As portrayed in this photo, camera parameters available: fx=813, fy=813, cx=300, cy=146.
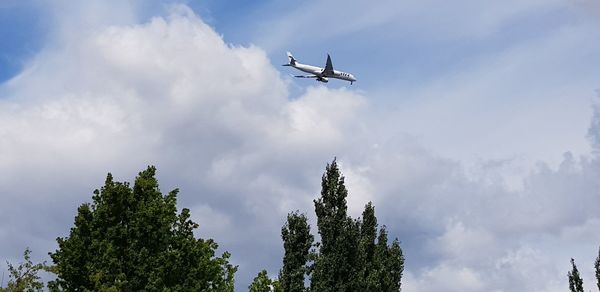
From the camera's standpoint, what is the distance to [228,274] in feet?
168

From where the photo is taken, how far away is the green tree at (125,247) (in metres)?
38.3

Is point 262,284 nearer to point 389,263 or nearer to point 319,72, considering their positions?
point 389,263

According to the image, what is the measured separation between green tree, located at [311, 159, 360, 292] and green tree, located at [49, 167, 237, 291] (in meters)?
13.4

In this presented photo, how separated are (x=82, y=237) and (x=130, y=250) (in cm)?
262

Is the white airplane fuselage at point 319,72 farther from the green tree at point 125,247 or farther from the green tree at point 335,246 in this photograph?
the green tree at point 125,247

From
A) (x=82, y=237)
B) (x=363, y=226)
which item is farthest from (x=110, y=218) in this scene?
(x=363, y=226)

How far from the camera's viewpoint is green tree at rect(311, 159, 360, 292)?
53312mm

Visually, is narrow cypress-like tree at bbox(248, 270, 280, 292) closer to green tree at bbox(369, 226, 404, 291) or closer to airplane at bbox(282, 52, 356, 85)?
green tree at bbox(369, 226, 404, 291)

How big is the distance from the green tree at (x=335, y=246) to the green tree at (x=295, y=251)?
563 centimetres

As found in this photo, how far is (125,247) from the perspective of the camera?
128ft

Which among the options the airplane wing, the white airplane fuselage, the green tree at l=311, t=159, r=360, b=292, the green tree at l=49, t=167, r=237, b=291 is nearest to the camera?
the green tree at l=49, t=167, r=237, b=291

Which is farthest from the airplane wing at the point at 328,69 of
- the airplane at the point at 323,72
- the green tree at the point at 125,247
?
the green tree at the point at 125,247

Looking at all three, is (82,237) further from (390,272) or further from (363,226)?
(390,272)

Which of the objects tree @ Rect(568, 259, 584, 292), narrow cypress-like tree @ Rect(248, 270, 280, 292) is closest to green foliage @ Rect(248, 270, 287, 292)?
narrow cypress-like tree @ Rect(248, 270, 280, 292)
